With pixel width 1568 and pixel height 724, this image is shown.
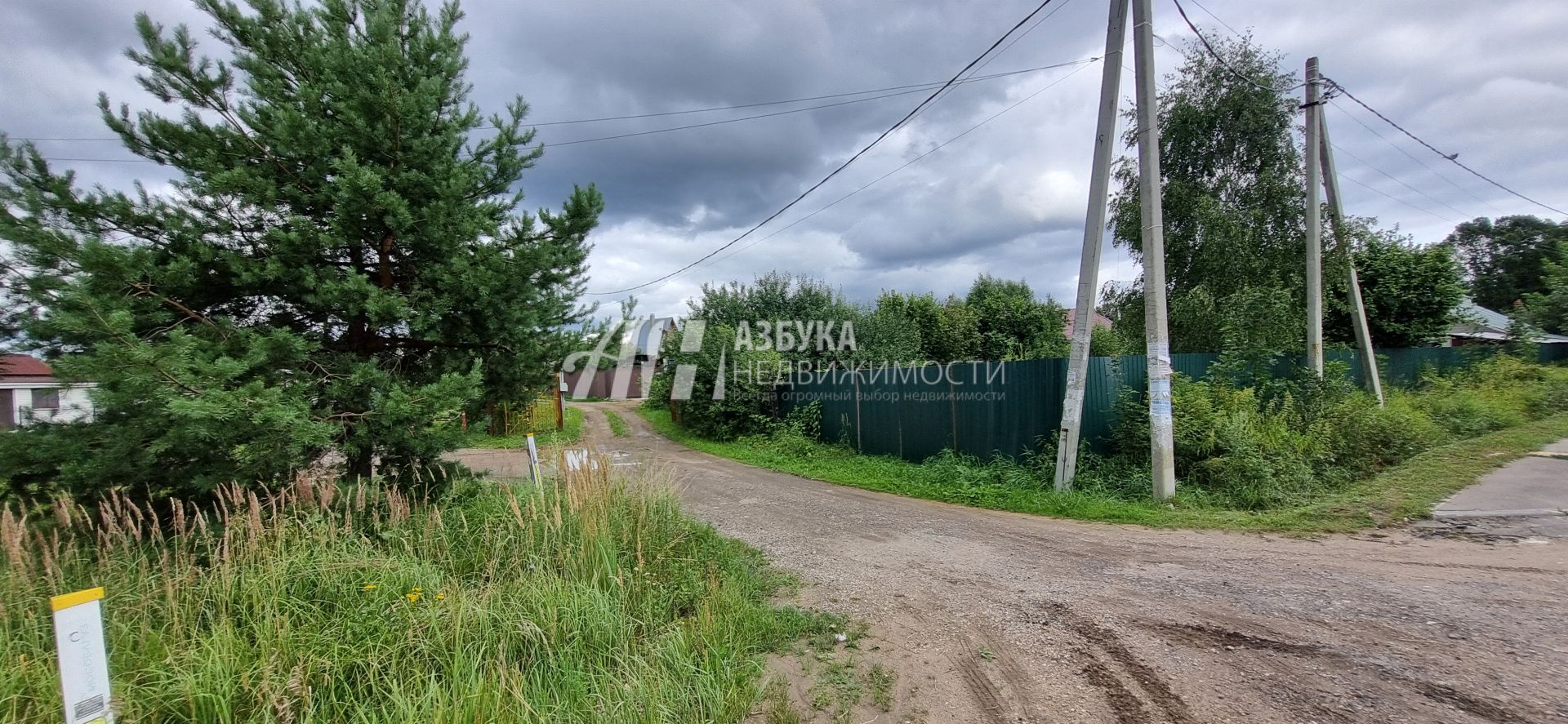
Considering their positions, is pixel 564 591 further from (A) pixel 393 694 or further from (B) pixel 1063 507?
(B) pixel 1063 507

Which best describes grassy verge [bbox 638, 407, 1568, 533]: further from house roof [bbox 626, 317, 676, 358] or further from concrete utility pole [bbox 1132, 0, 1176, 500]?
house roof [bbox 626, 317, 676, 358]

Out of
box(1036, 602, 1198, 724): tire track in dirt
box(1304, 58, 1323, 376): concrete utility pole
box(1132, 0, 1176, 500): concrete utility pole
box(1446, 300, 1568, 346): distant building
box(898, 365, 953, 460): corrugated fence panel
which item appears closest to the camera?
box(1036, 602, 1198, 724): tire track in dirt

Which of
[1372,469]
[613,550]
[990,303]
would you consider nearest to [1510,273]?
[990,303]

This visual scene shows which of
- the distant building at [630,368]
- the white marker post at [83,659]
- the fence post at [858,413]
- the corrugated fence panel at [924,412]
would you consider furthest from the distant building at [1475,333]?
the white marker post at [83,659]

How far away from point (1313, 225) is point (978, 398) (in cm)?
675

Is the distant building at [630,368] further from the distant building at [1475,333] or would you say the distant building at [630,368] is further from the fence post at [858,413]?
the distant building at [1475,333]

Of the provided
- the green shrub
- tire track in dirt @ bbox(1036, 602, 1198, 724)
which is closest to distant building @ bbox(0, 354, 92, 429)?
tire track in dirt @ bbox(1036, 602, 1198, 724)

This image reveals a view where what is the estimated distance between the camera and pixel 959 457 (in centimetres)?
964

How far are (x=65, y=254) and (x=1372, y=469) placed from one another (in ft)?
43.3

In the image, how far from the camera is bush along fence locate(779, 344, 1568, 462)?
8430 millimetres

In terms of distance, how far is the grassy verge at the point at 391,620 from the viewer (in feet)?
7.79

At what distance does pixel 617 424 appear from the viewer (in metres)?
19.5

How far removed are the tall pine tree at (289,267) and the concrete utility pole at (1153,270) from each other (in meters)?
6.39

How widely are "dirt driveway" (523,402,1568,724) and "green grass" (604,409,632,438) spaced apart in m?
12.6
